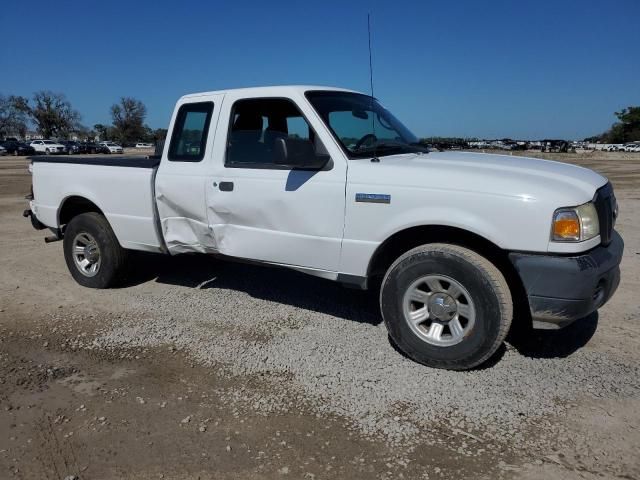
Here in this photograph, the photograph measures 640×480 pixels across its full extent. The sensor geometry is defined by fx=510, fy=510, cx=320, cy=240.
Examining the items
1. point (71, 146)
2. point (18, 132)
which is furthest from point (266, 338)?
point (18, 132)

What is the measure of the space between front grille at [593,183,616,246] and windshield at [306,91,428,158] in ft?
5.24

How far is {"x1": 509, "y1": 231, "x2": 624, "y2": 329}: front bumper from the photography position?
3201 millimetres

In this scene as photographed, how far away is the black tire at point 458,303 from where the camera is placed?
3.41 metres

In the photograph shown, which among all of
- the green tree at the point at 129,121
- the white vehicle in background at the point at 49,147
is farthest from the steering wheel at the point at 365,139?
the green tree at the point at 129,121

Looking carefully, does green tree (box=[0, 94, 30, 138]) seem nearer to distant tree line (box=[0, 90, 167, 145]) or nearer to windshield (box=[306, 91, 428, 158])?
distant tree line (box=[0, 90, 167, 145])

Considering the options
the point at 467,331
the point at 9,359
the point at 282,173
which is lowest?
the point at 9,359

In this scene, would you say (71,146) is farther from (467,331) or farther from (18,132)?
(467,331)

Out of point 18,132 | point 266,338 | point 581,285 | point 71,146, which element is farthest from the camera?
point 18,132

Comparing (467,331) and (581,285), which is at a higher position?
(581,285)

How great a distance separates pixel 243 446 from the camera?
9.29 ft

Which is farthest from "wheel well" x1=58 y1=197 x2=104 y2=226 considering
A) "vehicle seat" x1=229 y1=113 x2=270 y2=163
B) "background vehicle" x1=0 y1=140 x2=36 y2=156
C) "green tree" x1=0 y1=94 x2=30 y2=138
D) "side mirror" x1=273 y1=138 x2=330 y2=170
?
"green tree" x1=0 y1=94 x2=30 y2=138

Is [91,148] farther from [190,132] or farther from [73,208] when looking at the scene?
[190,132]

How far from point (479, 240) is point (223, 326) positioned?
2.35 meters

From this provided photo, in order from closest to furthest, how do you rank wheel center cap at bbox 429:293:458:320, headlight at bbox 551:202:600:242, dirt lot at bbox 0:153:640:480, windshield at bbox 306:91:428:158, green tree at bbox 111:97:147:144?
1. dirt lot at bbox 0:153:640:480
2. headlight at bbox 551:202:600:242
3. wheel center cap at bbox 429:293:458:320
4. windshield at bbox 306:91:428:158
5. green tree at bbox 111:97:147:144
